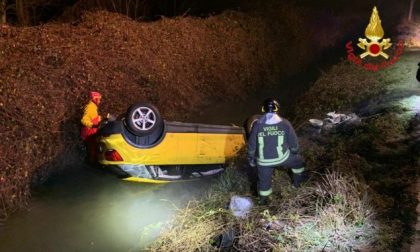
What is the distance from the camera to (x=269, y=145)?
6.57 meters

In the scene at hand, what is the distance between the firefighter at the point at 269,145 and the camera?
6.53m

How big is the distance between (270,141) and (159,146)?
204 centimetres

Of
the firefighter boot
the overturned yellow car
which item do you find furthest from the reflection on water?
the firefighter boot

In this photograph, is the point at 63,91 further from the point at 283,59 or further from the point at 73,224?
the point at 283,59

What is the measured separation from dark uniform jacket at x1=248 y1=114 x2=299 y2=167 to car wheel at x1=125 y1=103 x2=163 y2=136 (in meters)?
1.82

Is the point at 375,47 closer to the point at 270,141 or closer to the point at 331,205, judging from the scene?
the point at 270,141

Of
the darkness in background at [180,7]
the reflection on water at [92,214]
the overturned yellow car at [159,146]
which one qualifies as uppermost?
the darkness in background at [180,7]

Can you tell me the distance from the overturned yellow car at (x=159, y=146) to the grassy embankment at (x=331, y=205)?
0.63m

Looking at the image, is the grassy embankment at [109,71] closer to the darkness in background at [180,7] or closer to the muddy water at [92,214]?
the muddy water at [92,214]

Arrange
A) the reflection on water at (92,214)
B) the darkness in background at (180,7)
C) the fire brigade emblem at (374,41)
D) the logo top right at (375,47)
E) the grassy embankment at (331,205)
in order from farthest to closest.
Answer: the darkness in background at (180,7), the fire brigade emblem at (374,41), the logo top right at (375,47), the reflection on water at (92,214), the grassy embankment at (331,205)

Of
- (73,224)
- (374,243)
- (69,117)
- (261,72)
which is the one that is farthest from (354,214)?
(261,72)

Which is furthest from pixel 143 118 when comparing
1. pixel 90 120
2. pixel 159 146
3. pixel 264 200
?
pixel 264 200

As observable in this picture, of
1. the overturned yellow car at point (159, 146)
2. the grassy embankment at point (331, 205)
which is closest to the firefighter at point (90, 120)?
the overturned yellow car at point (159, 146)

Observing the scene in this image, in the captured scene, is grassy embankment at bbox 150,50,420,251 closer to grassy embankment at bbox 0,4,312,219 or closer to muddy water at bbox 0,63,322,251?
muddy water at bbox 0,63,322,251
